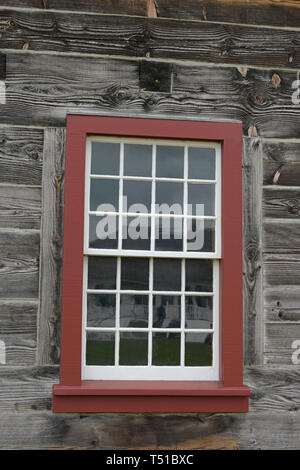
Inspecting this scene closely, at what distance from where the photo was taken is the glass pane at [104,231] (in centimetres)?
469

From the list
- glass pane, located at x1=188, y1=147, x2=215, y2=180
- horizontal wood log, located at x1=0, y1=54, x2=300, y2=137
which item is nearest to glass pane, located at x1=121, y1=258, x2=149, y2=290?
glass pane, located at x1=188, y1=147, x2=215, y2=180

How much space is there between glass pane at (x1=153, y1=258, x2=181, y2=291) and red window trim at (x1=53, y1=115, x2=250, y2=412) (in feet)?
1.14

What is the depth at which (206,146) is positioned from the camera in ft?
15.9

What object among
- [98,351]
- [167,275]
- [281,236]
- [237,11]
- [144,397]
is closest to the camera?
[144,397]

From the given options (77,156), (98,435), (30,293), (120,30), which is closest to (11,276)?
(30,293)

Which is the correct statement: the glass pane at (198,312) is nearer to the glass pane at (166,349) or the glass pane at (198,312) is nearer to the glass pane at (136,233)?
the glass pane at (166,349)

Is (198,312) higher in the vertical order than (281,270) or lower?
lower

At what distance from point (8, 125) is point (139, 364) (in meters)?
2.09

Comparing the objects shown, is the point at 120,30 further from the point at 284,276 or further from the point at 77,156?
the point at 284,276

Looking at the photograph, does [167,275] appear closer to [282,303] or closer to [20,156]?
[282,303]

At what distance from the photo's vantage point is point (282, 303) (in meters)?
4.77

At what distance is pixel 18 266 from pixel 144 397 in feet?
4.44

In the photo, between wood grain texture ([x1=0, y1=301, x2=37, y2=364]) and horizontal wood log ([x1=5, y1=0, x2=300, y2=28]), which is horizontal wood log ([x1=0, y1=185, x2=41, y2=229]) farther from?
horizontal wood log ([x1=5, y1=0, x2=300, y2=28])

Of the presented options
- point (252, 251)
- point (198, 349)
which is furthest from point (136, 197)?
point (198, 349)
